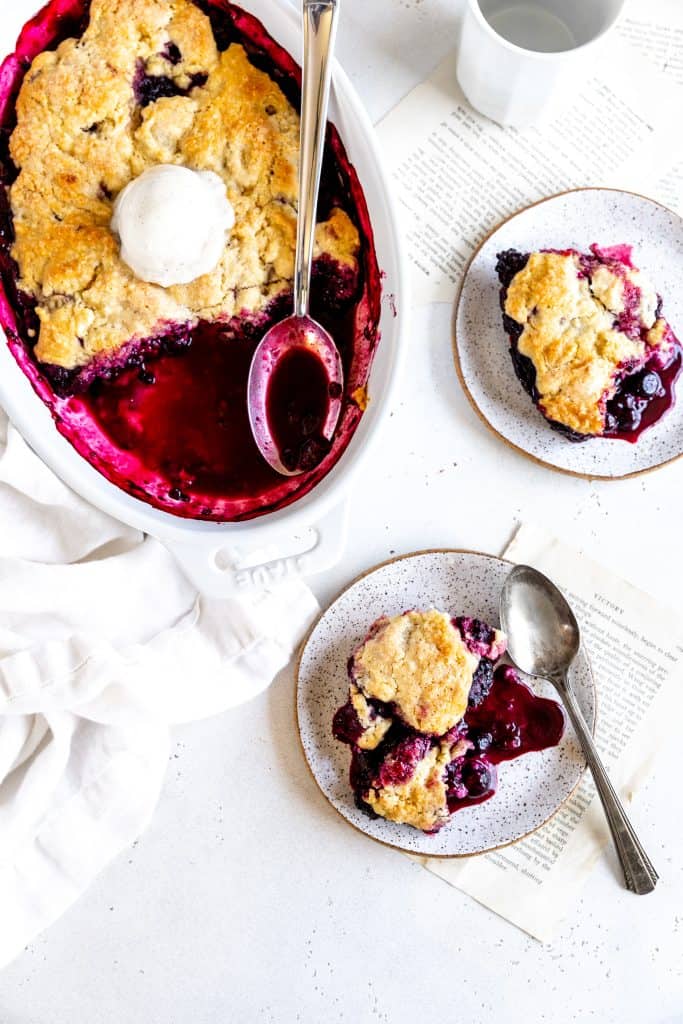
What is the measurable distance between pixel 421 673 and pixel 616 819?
493 mm

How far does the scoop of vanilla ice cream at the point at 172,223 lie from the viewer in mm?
1392

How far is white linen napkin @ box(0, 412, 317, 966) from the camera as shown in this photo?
1555 mm

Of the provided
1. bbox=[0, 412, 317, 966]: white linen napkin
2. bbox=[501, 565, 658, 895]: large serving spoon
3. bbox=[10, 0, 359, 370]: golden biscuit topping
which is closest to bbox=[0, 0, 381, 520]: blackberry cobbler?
bbox=[10, 0, 359, 370]: golden biscuit topping

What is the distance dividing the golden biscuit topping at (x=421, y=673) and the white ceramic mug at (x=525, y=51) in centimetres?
97

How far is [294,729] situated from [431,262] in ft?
3.11

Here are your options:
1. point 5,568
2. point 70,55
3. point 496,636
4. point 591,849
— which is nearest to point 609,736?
point 591,849

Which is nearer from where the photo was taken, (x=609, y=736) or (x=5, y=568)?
(x=5, y=568)

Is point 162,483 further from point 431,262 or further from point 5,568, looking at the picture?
point 431,262

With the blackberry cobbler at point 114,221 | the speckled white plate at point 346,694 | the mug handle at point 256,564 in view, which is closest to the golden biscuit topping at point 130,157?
the blackberry cobbler at point 114,221

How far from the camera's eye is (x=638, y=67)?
69.4 inches

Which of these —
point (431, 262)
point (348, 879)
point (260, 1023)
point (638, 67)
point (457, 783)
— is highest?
point (638, 67)

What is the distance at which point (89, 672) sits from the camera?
5.08 feet

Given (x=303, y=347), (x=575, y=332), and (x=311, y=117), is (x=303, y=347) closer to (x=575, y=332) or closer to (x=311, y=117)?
(x=311, y=117)

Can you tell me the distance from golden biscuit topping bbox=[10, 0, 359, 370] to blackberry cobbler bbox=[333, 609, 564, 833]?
0.69 meters
